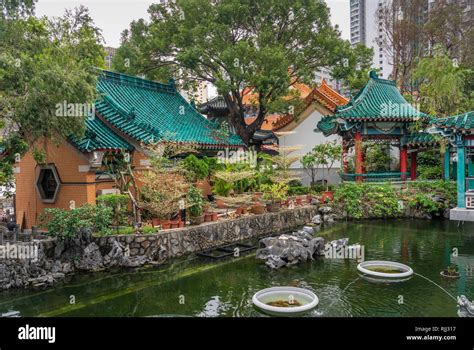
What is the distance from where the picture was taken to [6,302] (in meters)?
9.08

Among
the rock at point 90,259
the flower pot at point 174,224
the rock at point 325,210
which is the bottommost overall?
the rock at point 90,259

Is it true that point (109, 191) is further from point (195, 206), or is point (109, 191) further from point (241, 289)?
point (241, 289)

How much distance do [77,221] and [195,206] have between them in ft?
13.4

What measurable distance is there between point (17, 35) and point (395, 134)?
16.9 m

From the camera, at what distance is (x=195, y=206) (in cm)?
1405

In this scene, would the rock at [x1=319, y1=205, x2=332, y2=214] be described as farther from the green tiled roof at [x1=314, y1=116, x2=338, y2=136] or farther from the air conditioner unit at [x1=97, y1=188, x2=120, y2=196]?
the air conditioner unit at [x1=97, y1=188, x2=120, y2=196]

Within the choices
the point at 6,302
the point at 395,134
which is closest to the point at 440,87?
the point at 395,134

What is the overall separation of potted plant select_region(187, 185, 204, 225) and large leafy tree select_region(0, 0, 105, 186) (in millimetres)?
4355

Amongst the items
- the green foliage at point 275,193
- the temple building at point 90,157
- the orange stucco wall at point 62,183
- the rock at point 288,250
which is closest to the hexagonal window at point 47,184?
the temple building at point 90,157

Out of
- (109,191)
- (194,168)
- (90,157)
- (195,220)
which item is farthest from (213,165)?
(90,157)

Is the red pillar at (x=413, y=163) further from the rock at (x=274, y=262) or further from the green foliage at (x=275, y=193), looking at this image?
the rock at (x=274, y=262)

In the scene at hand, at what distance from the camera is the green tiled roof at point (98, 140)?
1247cm

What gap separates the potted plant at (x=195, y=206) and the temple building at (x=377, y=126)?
30.3ft

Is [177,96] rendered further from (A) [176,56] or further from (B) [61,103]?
(B) [61,103]
